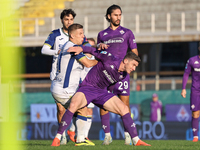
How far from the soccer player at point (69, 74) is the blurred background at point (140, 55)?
1522 millimetres

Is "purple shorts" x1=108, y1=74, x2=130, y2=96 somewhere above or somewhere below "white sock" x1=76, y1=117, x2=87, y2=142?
above

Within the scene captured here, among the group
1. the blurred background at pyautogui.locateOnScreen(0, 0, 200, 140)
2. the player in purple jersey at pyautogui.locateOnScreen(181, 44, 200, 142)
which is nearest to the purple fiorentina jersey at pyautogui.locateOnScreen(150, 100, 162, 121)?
the blurred background at pyautogui.locateOnScreen(0, 0, 200, 140)

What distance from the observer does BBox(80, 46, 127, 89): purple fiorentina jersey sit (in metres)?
5.00

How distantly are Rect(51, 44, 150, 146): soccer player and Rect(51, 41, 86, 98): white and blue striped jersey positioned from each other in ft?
1.08

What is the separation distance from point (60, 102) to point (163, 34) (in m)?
12.9

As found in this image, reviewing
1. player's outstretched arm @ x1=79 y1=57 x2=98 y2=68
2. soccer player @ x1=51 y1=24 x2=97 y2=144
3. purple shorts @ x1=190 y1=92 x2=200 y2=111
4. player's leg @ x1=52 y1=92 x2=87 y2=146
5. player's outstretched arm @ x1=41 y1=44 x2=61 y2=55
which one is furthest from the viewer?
purple shorts @ x1=190 y1=92 x2=200 y2=111

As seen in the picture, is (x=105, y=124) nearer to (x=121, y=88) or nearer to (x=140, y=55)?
(x=121, y=88)

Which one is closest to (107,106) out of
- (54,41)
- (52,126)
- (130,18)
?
(54,41)

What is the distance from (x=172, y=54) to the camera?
23688 mm

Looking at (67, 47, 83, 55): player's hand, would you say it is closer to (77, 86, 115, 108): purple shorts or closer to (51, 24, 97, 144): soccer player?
(51, 24, 97, 144): soccer player

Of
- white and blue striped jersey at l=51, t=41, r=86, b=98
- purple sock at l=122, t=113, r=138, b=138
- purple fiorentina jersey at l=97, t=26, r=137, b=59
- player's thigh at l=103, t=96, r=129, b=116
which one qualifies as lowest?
purple sock at l=122, t=113, r=138, b=138

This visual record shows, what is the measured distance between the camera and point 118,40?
6.12 m

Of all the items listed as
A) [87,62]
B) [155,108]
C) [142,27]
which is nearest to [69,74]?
[87,62]

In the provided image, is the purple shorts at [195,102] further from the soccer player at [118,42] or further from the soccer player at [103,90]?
the soccer player at [103,90]
